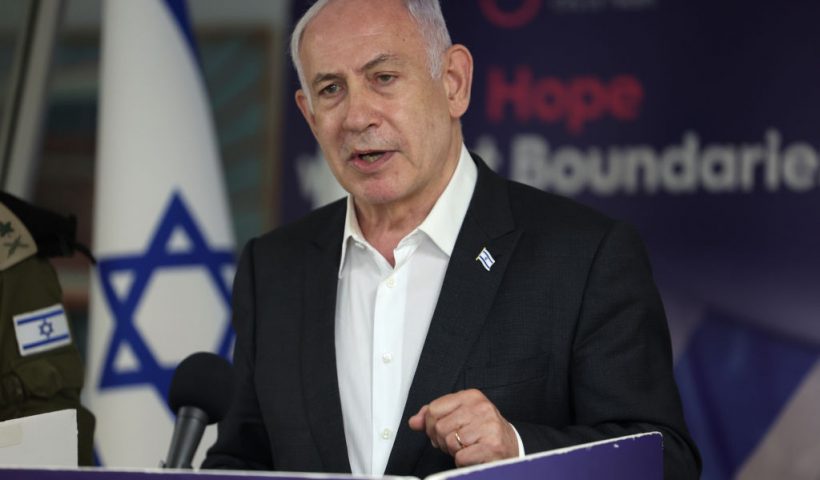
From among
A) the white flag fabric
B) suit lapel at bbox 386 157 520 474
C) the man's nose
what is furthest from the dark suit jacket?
the white flag fabric

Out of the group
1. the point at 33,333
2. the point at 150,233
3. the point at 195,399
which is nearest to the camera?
the point at 195,399

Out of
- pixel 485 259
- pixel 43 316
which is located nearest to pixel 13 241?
pixel 43 316

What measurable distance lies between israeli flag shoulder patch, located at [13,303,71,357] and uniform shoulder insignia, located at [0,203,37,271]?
0.11 meters

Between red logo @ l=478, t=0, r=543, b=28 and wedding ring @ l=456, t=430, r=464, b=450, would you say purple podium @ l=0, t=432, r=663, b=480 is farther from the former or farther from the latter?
red logo @ l=478, t=0, r=543, b=28

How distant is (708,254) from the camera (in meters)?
3.84

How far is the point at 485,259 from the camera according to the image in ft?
6.58

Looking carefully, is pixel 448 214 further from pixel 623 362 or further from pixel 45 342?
pixel 45 342

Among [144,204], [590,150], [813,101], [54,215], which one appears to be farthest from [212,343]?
[813,101]

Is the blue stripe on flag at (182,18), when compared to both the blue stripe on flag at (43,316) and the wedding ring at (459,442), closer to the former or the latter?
the blue stripe on flag at (43,316)

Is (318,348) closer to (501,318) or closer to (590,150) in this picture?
(501,318)

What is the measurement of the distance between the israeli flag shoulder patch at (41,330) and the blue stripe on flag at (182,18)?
4.71ft

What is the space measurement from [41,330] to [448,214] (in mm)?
868

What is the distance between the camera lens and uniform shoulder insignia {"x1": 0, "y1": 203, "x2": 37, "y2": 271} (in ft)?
7.68

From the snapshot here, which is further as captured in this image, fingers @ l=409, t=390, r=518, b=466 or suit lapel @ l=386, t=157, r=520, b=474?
suit lapel @ l=386, t=157, r=520, b=474
